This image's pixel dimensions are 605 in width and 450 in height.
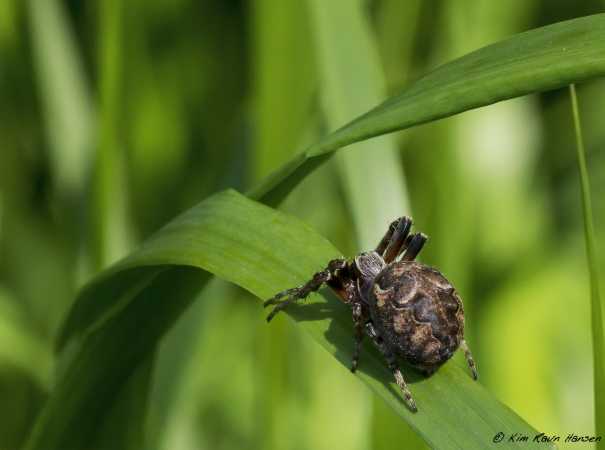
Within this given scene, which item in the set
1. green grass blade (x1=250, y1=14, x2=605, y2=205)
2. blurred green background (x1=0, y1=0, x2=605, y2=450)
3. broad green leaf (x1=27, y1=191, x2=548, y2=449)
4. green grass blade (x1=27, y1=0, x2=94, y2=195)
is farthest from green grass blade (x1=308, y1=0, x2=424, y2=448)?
green grass blade (x1=27, y1=0, x2=94, y2=195)

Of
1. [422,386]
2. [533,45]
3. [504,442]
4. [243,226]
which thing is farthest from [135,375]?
[533,45]

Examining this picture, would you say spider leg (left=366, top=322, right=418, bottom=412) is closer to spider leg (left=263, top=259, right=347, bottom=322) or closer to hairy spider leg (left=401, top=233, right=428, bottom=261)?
spider leg (left=263, top=259, right=347, bottom=322)

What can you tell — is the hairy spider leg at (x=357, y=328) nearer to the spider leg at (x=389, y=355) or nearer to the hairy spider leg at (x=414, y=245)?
the spider leg at (x=389, y=355)

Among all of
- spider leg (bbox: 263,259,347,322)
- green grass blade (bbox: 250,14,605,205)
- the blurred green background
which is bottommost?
the blurred green background

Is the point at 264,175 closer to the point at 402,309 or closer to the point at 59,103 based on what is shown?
the point at 402,309

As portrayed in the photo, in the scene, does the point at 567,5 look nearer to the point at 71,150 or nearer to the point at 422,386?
the point at 71,150

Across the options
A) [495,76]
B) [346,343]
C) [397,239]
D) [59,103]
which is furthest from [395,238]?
[59,103]

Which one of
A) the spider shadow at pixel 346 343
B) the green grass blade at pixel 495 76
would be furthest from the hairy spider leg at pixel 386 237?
the green grass blade at pixel 495 76
